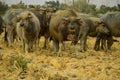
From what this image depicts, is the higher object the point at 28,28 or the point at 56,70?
the point at 28,28

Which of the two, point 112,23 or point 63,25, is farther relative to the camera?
point 112,23

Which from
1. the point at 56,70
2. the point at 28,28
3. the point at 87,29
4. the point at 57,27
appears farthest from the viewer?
the point at 87,29

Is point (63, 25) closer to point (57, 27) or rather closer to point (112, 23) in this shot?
point (57, 27)

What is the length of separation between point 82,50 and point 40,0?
3337 inches

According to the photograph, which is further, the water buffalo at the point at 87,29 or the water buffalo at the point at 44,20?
the water buffalo at the point at 44,20

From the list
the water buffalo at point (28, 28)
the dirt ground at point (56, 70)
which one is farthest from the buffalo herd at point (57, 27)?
the dirt ground at point (56, 70)

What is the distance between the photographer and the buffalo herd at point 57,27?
1452 cm

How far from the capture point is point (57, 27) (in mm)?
14961

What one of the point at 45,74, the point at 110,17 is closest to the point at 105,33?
the point at 110,17

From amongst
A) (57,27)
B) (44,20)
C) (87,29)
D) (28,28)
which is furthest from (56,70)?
(44,20)

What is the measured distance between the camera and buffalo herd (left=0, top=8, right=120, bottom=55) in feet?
47.6

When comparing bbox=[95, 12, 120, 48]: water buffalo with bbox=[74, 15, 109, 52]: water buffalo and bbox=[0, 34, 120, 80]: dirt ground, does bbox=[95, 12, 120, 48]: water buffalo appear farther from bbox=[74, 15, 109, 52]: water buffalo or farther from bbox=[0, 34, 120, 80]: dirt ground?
bbox=[0, 34, 120, 80]: dirt ground

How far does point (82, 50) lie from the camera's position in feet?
56.1

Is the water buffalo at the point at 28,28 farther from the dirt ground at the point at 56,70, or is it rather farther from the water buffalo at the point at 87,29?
the water buffalo at the point at 87,29
